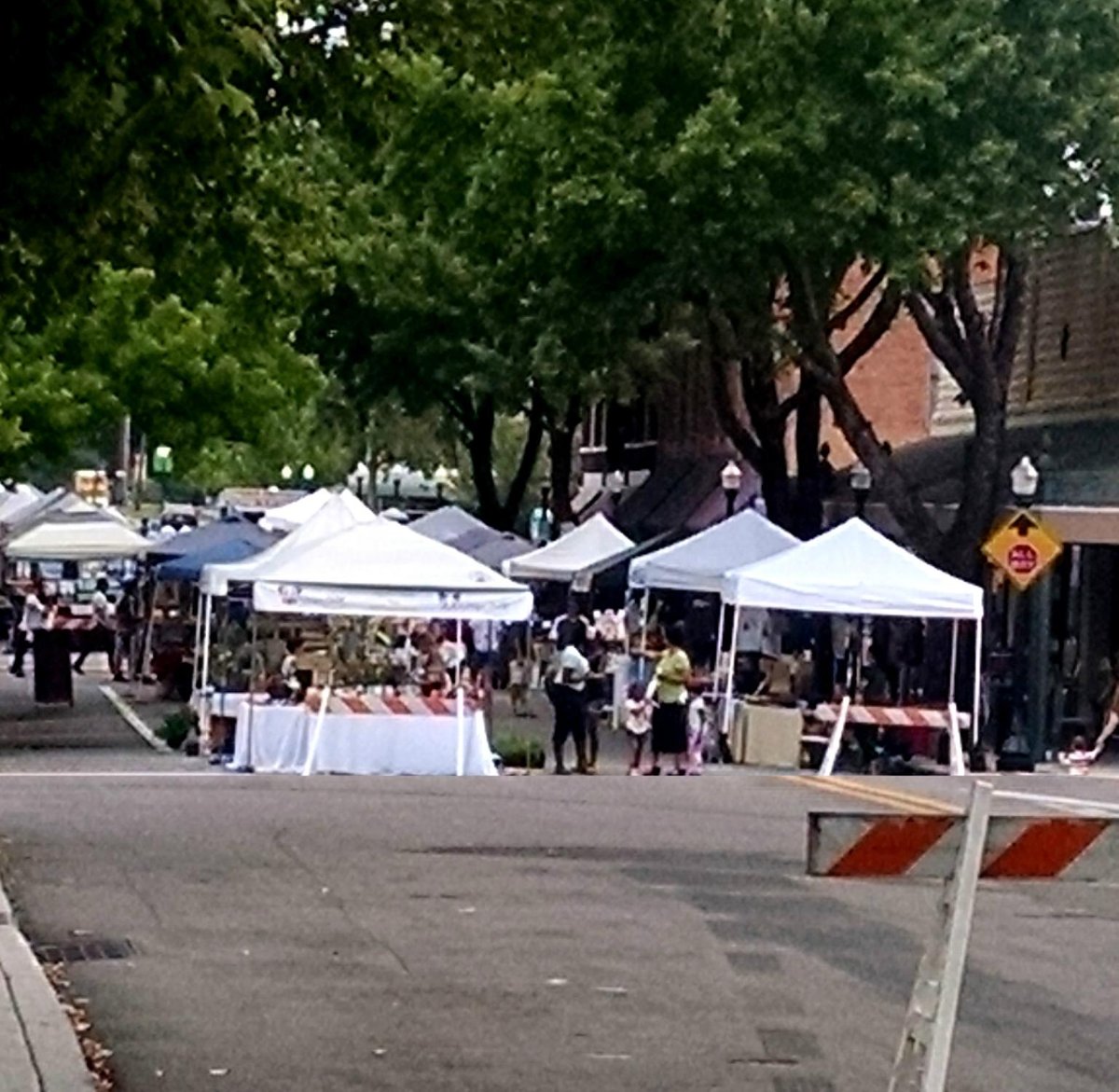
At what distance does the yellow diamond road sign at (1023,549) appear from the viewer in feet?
105

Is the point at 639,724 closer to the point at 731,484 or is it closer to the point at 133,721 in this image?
the point at 133,721

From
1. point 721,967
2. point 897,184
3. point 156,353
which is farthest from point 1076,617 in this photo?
point 721,967

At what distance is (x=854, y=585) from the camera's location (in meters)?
31.0

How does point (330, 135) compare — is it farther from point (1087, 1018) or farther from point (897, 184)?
point (897, 184)

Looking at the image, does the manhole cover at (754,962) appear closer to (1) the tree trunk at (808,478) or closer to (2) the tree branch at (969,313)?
(2) the tree branch at (969,313)

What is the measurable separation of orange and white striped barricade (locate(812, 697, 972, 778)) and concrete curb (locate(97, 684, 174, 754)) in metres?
7.48

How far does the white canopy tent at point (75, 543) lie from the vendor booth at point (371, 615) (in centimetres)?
1531

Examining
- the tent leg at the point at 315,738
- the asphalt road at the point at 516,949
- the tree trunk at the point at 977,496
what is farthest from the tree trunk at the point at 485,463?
the asphalt road at the point at 516,949

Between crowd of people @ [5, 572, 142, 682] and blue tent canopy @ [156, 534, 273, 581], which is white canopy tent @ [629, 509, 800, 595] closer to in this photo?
blue tent canopy @ [156, 534, 273, 581]

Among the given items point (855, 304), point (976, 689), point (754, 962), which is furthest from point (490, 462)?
point (754, 962)

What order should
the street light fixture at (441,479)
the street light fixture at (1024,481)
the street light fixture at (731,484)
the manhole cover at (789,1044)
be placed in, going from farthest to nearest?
the street light fixture at (441,479), the street light fixture at (731,484), the street light fixture at (1024,481), the manhole cover at (789,1044)

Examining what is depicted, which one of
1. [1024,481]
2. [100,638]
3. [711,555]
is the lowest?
[100,638]

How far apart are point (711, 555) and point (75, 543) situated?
1361cm

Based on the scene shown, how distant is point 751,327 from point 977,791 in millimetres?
29021
